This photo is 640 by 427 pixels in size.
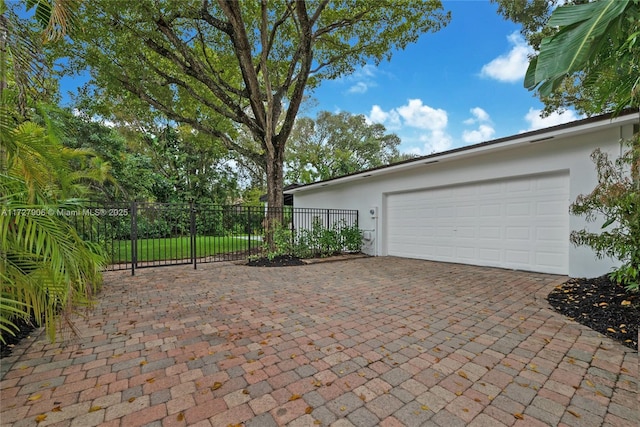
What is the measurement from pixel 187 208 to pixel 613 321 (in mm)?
7758

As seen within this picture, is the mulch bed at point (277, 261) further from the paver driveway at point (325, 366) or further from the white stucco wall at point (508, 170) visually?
the paver driveway at point (325, 366)

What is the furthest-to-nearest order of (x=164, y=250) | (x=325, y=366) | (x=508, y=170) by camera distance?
1. (x=164, y=250)
2. (x=508, y=170)
3. (x=325, y=366)

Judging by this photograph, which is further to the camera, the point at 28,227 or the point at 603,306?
the point at 603,306

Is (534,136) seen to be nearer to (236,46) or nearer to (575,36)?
(575,36)

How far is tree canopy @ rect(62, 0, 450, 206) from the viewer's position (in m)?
6.97

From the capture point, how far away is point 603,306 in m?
3.41

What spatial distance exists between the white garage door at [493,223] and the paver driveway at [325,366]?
207 centimetres

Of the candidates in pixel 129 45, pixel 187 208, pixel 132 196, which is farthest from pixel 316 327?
pixel 132 196

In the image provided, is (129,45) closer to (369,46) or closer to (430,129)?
(369,46)

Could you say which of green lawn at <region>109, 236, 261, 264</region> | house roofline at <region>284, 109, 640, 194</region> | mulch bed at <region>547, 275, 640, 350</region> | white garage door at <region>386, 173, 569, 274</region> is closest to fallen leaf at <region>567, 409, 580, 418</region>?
mulch bed at <region>547, 275, 640, 350</region>

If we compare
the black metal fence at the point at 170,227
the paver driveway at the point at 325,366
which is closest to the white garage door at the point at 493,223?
the paver driveway at the point at 325,366

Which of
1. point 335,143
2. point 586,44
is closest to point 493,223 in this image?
point 586,44

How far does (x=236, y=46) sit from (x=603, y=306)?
909 centimetres

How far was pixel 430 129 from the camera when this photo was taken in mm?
16812
